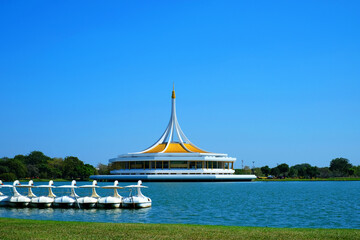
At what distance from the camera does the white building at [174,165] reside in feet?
327

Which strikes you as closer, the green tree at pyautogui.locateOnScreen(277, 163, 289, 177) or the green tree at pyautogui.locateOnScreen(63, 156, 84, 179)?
the green tree at pyautogui.locateOnScreen(63, 156, 84, 179)

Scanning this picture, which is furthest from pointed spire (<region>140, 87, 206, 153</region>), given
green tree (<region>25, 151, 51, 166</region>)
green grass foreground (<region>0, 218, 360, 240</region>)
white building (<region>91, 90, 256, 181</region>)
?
green grass foreground (<region>0, 218, 360, 240</region>)

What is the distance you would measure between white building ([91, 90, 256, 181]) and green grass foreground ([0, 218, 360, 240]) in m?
78.8

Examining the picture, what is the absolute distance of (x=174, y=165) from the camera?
10794 centimetres

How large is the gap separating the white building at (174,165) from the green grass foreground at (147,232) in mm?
78821

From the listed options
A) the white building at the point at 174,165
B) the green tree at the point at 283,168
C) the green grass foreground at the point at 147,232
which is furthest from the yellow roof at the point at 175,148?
the green grass foreground at the point at 147,232

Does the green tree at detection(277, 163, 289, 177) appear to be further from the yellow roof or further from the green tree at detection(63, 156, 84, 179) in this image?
the green tree at detection(63, 156, 84, 179)

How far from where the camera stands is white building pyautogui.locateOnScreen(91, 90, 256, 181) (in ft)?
327

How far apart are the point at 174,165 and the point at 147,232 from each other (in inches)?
3521

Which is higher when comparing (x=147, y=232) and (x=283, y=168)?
(x=283, y=168)

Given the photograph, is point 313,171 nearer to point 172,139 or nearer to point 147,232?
point 172,139

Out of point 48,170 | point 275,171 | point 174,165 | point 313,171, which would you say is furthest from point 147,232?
point 275,171

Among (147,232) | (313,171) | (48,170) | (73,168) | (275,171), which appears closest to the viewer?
(147,232)

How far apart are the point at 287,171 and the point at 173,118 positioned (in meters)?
39.6
